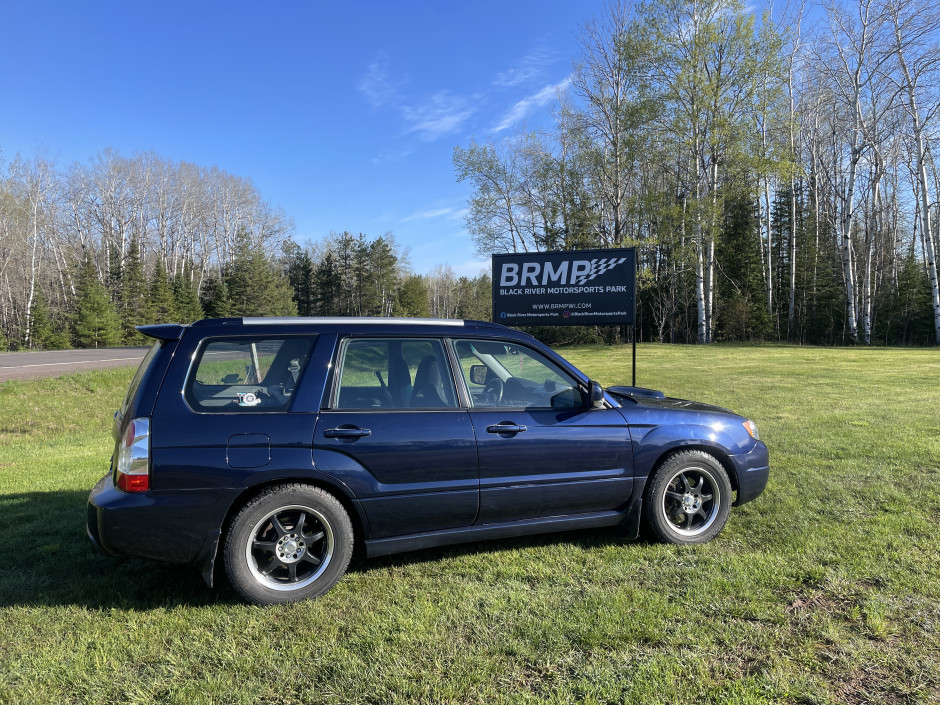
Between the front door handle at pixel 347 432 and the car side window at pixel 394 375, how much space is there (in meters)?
0.17

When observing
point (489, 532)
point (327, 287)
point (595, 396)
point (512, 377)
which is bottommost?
point (489, 532)

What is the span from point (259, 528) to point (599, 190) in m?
33.0

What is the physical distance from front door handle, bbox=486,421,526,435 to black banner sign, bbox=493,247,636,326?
6713mm

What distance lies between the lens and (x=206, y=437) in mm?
2977

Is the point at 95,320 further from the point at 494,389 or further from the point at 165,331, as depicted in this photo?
the point at 494,389

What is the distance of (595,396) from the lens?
374cm

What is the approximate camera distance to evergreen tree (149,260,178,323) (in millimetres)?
45266

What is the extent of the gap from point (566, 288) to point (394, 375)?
7.35 metres

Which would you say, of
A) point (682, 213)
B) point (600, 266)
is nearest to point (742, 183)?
point (682, 213)

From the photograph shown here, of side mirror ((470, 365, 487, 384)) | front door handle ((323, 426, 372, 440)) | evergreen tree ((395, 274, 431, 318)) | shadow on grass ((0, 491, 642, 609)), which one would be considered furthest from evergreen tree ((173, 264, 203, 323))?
front door handle ((323, 426, 372, 440))

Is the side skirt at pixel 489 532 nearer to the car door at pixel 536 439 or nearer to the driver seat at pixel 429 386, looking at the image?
the car door at pixel 536 439

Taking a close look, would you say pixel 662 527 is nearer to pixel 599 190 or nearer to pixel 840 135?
pixel 599 190

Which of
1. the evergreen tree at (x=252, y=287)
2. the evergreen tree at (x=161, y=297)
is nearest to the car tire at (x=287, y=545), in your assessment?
the evergreen tree at (x=252, y=287)

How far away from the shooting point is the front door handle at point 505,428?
11.4 feet
